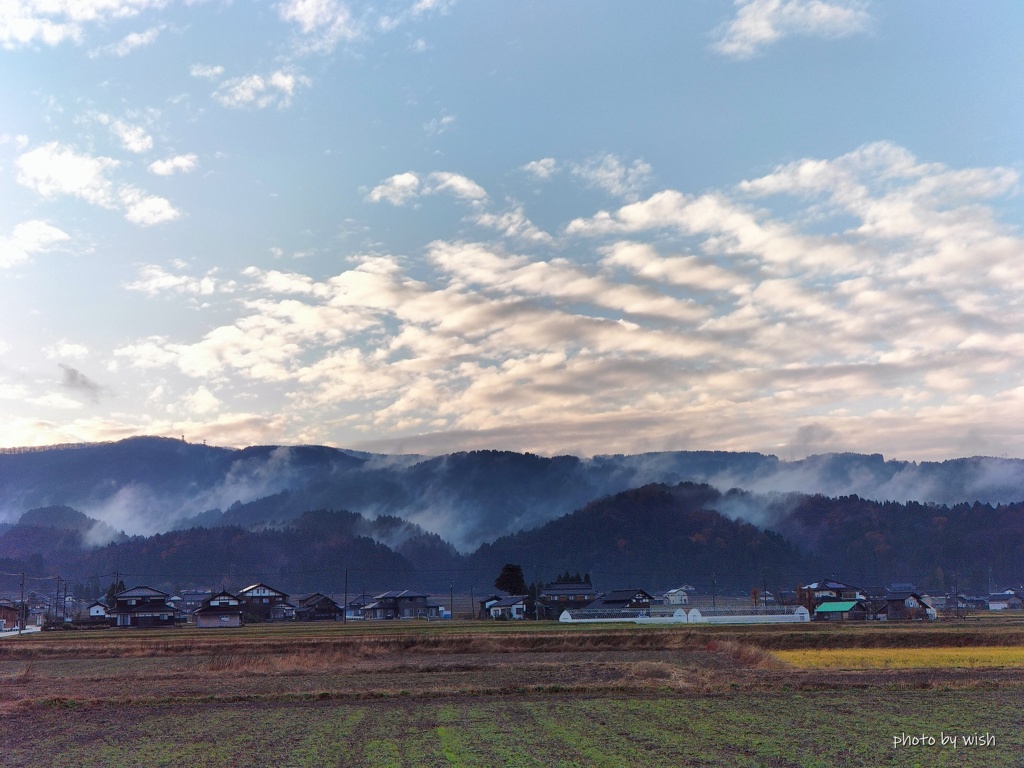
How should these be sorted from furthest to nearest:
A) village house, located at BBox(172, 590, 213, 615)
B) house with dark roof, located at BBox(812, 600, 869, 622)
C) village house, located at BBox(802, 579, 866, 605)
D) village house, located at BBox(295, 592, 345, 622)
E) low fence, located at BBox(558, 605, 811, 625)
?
village house, located at BBox(172, 590, 213, 615), village house, located at BBox(295, 592, 345, 622), village house, located at BBox(802, 579, 866, 605), house with dark roof, located at BBox(812, 600, 869, 622), low fence, located at BBox(558, 605, 811, 625)

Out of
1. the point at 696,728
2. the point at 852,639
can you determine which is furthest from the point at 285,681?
the point at 852,639

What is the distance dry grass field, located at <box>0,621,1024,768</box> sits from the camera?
17.2 metres

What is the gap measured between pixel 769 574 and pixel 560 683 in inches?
5891

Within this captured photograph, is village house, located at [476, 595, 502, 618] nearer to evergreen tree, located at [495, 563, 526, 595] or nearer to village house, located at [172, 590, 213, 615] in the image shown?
evergreen tree, located at [495, 563, 526, 595]

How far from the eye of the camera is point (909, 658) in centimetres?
3650

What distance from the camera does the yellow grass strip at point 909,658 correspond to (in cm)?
3325

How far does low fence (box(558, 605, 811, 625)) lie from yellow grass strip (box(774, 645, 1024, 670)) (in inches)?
1247

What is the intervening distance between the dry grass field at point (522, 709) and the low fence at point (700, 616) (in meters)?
32.0

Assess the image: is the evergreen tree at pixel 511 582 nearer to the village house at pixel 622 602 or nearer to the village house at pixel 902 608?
the village house at pixel 622 602

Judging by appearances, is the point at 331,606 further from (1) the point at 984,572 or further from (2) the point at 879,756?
(1) the point at 984,572

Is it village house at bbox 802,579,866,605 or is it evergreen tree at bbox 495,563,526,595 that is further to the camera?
evergreen tree at bbox 495,563,526,595

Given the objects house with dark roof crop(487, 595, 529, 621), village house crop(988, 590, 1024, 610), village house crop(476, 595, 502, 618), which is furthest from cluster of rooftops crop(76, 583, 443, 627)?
village house crop(988, 590, 1024, 610)

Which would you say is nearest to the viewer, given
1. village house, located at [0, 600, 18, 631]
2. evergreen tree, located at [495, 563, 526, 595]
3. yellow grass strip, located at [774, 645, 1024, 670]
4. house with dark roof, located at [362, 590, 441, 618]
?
yellow grass strip, located at [774, 645, 1024, 670]

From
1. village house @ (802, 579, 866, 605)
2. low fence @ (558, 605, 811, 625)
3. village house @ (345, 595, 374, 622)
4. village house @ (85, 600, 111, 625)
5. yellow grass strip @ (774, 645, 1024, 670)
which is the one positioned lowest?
village house @ (345, 595, 374, 622)
